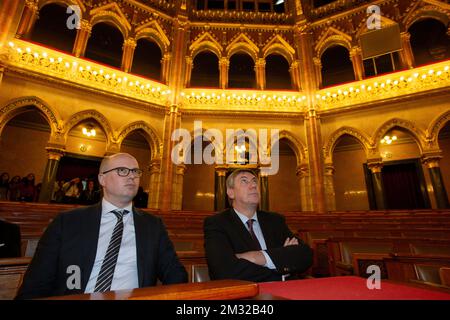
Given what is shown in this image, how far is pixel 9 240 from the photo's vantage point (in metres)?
2.19

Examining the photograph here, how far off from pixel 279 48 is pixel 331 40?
2.37 m

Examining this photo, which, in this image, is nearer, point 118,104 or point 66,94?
point 66,94

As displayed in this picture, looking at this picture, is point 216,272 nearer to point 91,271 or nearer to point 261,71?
point 91,271

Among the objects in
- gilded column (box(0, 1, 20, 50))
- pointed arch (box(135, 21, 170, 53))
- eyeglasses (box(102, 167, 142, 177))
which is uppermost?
pointed arch (box(135, 21, 170, 53))

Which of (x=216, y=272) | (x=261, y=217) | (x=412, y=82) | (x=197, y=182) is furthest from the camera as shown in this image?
(x=197, y=182)

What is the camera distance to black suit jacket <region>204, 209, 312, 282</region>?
1.76 metres

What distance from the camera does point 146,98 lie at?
9.70m

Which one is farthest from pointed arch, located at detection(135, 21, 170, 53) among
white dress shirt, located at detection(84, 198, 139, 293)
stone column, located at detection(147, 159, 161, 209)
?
white dress shirt, located at detection(84, 198, 139, 293)

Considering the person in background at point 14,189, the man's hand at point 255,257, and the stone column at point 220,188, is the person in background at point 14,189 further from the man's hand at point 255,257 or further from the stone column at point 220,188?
the man's hand at point 255,257

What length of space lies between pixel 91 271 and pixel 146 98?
895 cm

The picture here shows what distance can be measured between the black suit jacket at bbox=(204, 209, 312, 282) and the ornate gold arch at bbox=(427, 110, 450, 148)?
929cm

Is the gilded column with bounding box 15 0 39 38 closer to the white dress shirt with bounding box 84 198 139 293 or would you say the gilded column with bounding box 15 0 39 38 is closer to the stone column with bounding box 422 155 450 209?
the white dress shirt with bounding box 84 198 139 293

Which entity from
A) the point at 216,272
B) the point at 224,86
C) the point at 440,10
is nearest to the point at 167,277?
the point at 216,272

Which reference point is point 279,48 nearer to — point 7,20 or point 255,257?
point 7,20
